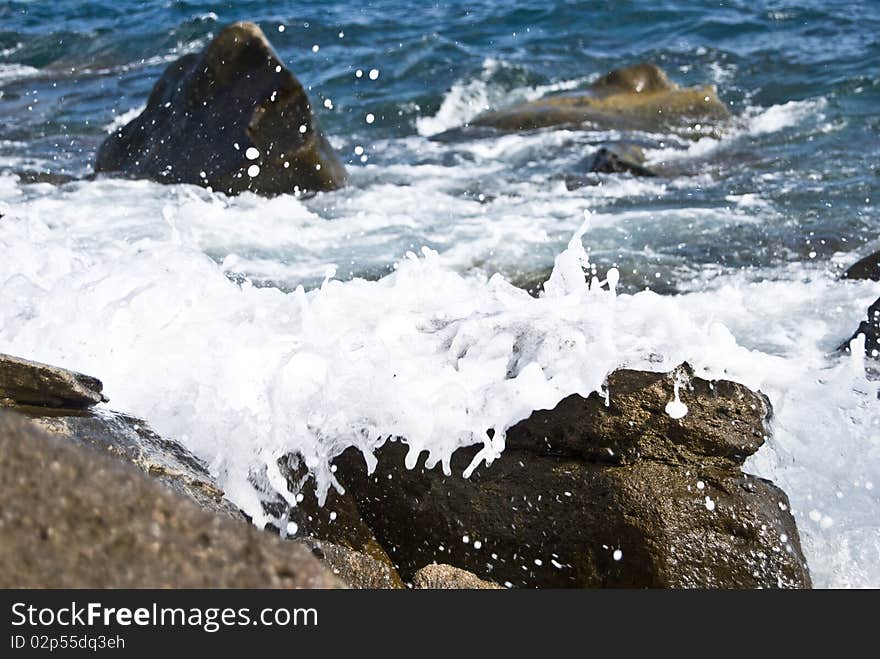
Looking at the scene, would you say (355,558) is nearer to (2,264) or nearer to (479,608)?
(479,608)

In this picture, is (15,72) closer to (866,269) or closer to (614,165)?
(614,165)

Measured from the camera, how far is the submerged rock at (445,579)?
3.02m

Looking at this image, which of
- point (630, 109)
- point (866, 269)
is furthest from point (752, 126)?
point (866, 269)

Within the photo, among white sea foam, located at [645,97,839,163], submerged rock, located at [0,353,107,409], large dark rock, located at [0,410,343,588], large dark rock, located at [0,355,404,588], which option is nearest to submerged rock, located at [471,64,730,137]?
white sea foam, located at [645,97,839,163]

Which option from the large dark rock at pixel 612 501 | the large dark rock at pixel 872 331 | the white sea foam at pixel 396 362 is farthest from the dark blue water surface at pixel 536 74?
the large dark rock at pixel 612 501

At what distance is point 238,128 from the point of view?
750cm

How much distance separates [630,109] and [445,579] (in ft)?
27.4

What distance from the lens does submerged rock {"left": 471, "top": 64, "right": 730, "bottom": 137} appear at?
1043 centimetres

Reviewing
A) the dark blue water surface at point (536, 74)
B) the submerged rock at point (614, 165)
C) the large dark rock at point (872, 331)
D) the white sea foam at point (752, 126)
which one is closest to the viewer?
the large dark rock at point (872, 331)

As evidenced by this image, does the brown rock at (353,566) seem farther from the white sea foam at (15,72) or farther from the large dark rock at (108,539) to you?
the white sea foam at (15,72)

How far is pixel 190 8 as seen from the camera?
54.9 feet

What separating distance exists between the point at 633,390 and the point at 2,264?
311 centimetres

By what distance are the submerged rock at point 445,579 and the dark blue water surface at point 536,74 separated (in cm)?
355

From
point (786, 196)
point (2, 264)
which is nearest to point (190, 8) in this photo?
point (786, 196)
